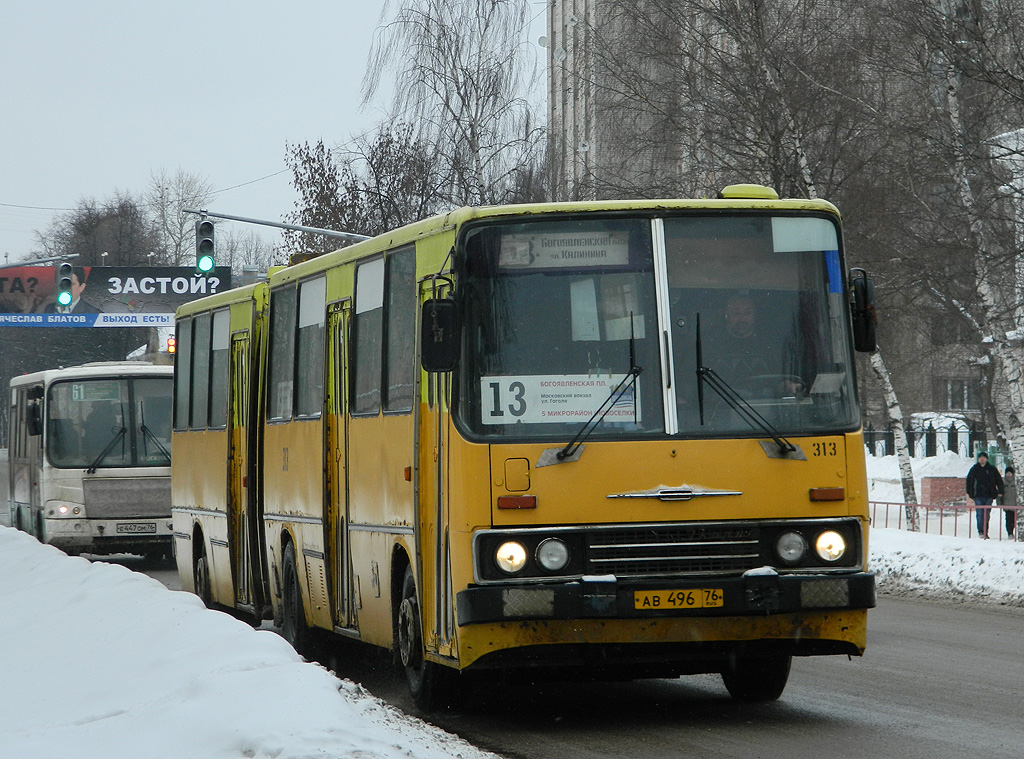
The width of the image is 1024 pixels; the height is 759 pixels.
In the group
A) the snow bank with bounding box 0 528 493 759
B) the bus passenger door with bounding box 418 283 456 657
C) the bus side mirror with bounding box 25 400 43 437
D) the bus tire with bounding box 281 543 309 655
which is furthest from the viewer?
the bus side mirror with bounding box 25 400 43 437

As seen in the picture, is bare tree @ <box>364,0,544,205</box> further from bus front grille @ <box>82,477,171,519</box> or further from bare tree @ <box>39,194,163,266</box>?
bare tree @ <box>39,194,163,266</box>

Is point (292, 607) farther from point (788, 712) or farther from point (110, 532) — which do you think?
point (110, 532)

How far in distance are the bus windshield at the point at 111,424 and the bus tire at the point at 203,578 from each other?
8232 millimetres

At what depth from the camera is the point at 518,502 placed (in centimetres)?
848

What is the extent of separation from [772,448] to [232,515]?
764 cm

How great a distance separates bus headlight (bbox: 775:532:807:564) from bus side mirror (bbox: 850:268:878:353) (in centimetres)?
116

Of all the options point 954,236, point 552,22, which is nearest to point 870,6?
point 954,236

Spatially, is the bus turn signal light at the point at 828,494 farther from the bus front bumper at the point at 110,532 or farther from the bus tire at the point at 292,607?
the bus front bumper at the point at 110,532

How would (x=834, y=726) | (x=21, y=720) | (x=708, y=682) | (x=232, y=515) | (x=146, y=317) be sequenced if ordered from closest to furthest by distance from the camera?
1. (x=21, y=720)
2. (x=834, y=726)
3. (x=708, y=682)
4. (x=232, y=515)
5. (x=146, y=317)

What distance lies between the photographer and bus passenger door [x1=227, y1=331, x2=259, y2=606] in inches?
575

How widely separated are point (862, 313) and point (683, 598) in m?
1.93

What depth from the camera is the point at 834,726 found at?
28.7 ft

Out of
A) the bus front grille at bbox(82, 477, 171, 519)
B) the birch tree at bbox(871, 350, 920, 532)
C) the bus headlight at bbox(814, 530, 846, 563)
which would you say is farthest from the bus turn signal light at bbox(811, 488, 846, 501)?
the birch tree at bbox(871, 350, 920, 532)

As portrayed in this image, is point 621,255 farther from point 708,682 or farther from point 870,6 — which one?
point 870,6
